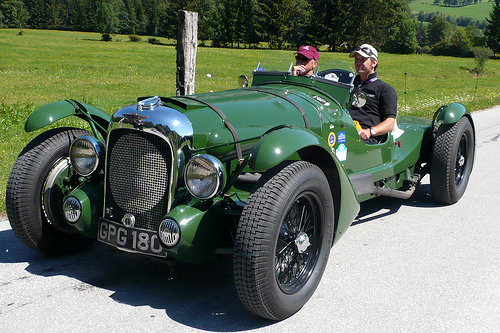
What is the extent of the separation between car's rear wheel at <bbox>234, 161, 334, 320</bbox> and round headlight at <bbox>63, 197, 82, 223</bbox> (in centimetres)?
127

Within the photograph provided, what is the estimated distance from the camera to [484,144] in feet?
30.2

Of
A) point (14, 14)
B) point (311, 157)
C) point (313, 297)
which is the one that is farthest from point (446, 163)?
point (14, 14)

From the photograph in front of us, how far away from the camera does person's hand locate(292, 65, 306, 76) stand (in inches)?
197

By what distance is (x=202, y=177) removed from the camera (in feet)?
10.4

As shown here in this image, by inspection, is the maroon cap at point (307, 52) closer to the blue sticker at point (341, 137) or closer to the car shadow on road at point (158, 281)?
the blue sticker at point (341, 137)

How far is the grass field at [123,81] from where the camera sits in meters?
12.0

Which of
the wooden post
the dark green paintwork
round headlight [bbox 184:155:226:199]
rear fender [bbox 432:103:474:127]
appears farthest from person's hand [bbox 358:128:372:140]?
the wooden post

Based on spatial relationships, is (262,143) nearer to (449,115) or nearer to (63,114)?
(63,114)

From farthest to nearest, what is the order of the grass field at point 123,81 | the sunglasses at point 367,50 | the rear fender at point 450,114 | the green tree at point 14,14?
1. the green tree at point 14,14
2. the grass field at point 123,81
3. the rear fender at point 450,114
4. the sunglasses at point 367,50

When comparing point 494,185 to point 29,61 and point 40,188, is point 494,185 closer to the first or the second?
point 40,188

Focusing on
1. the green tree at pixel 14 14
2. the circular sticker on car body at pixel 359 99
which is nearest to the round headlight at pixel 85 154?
the circular sticker on car body at pixel 359 99

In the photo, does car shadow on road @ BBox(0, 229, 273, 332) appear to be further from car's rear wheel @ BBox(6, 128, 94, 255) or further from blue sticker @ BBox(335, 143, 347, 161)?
blue sticker @ BBox(335, 143, 347, 161)

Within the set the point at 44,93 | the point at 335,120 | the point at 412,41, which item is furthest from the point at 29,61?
the point at 412,41

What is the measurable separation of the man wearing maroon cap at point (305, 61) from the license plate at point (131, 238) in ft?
8.12
